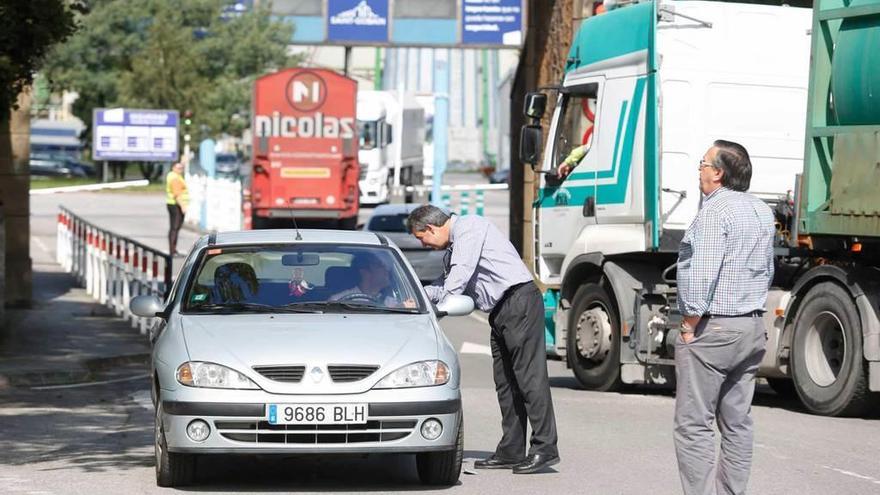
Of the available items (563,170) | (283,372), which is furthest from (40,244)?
(283,372)

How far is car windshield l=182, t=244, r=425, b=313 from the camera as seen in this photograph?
32.8 ft

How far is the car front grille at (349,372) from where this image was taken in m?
9.02

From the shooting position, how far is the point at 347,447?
356 inches

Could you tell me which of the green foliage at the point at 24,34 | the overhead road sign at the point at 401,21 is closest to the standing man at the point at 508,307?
the green foliage at the point at 24,34

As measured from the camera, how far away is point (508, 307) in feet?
33.2

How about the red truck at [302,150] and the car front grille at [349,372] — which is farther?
the red truck at [302,150]

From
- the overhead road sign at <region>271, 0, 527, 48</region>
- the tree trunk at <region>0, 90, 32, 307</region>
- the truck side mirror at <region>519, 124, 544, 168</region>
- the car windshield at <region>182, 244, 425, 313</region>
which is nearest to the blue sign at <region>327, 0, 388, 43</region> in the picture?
the overhead road sign at <region>271, 0, 527, 48</region>

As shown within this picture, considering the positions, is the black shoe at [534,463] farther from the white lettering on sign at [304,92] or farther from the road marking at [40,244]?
the white lettering on sign at [304,92]

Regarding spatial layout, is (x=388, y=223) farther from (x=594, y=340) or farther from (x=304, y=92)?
(x=594, y=340)

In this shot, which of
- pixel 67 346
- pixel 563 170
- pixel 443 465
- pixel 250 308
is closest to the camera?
pixel 443 465

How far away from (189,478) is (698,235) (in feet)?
10.4

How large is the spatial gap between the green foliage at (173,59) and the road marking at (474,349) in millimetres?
56066

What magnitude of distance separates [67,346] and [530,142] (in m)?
5.78

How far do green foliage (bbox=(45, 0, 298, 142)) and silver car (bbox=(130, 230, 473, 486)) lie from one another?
218 feet
